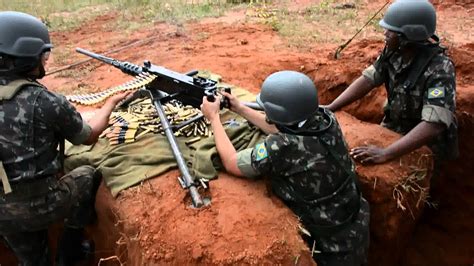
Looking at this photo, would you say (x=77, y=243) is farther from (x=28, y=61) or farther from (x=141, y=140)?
(x=28, y=61)

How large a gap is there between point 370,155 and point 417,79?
0.75 m

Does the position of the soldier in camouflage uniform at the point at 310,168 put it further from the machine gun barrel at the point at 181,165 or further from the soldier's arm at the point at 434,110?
the soldier's arm at the point at 434,110

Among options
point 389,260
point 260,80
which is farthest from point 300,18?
point 389,260

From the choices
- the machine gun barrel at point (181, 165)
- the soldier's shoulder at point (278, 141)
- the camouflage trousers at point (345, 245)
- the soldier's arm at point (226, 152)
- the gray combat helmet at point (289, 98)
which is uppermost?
the gray combat helmet at point (289, 98)

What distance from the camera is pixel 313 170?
314cm

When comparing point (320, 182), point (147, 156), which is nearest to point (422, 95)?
point (320, 182)

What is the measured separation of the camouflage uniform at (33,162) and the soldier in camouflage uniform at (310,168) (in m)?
1.23

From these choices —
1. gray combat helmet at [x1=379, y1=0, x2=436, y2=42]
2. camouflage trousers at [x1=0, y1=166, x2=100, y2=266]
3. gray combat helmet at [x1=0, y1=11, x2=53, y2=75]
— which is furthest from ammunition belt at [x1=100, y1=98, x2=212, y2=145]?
gray combat helmet at [x1=379, y1=0, x2=436, y2=42]

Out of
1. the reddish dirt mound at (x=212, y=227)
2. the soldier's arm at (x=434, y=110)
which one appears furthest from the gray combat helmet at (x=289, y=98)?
the soldier's arm at (x=434, y=110)

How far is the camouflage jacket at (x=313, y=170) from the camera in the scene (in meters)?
3.12

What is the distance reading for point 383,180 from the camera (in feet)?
12.8

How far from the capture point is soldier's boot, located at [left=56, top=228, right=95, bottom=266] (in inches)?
161

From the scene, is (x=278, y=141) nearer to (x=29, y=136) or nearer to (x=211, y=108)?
(x=211, y=108)

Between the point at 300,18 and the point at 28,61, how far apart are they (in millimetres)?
6069
